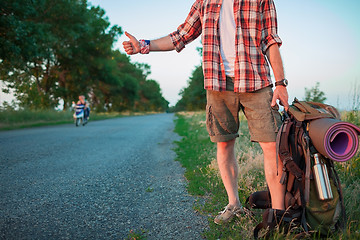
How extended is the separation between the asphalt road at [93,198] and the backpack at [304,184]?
30.3 inches

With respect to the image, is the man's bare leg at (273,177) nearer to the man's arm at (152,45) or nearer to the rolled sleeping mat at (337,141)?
the rolled sleeping mat at (337,141)

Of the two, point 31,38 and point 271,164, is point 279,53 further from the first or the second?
point 31,38

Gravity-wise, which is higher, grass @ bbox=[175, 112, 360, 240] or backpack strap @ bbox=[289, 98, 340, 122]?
backpack strap @ bbox=[289, 98, 340, 122]

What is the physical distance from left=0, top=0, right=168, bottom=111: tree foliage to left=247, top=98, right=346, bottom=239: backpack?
1255 cm

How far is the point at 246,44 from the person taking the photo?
2131mm

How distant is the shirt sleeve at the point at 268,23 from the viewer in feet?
6.90

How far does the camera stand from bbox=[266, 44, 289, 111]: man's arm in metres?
2.04

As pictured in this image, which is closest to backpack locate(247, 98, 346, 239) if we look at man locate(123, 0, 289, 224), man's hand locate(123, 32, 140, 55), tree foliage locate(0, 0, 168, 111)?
man locate(123, 0, 289, 224)

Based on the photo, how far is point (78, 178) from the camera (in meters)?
4.01

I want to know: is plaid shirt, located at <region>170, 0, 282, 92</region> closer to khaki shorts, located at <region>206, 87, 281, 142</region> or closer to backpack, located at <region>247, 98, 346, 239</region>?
khaki shorts, located at <region>206, 87, 281, 142</region>

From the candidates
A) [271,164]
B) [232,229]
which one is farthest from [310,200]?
[232,229]

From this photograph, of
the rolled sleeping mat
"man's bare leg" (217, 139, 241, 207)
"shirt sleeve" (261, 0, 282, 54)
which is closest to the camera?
the rolled sleeping mat

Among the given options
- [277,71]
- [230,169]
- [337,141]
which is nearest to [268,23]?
[277,71]

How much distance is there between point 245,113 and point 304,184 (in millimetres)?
704
